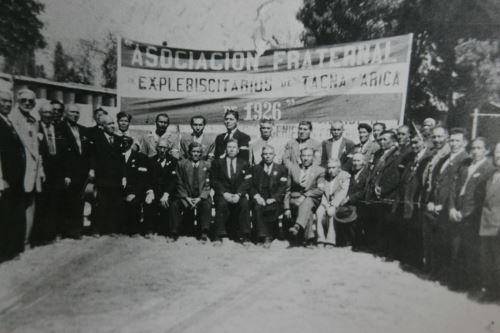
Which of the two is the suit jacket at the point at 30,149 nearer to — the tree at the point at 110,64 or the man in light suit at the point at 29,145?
the man in light suit at the point at 29,145

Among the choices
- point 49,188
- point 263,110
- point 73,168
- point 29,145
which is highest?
point 263,110

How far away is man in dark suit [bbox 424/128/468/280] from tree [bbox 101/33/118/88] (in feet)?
5.54

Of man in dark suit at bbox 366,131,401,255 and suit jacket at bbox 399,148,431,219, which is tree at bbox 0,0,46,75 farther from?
suit jacket at bbox 399,148,431,219

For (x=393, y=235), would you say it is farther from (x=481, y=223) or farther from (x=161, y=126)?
(x=161, y=126)

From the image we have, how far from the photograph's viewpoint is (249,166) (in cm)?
227

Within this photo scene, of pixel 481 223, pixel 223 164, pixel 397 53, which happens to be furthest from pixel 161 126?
pixel 481 223

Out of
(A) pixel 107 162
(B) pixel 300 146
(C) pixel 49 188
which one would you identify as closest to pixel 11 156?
(C) pixel 49 188

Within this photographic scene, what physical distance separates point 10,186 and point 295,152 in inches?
57.3

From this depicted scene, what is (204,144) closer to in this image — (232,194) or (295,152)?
(232,194)

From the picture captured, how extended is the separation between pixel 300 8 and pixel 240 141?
73cm

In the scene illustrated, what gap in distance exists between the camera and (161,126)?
2281 mm

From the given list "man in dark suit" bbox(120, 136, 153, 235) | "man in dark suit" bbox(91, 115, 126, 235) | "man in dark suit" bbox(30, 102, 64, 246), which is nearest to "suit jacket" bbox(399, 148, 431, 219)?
"man in dark suit" bbox(120, 136, 153, 235)

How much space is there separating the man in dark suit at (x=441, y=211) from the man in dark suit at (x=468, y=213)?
22 mm

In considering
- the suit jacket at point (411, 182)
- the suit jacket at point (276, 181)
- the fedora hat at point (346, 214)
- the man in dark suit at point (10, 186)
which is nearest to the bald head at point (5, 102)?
the man in dark suit at point (10, 186)
